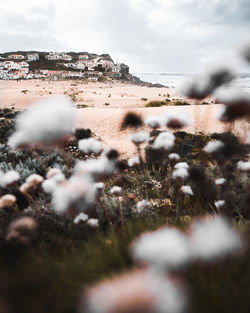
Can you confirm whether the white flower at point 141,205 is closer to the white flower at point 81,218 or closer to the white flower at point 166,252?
the white flower at point 81,218

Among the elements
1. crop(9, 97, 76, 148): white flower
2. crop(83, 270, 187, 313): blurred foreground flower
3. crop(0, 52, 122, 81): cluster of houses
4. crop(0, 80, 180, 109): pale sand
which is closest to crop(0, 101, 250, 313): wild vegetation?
crop(83, 270, 187, 313): blurred foreground flower

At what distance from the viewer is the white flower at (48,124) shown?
1.90 metres

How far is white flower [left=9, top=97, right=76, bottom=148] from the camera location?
1.90m

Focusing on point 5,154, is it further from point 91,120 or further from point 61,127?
point 91,120

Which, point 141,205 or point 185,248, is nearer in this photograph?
point 185,248

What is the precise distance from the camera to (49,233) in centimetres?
261

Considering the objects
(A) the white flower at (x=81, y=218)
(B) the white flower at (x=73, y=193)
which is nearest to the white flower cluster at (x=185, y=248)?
(B) the white flower at (x=73, y=193)

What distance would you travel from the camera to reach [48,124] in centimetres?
196

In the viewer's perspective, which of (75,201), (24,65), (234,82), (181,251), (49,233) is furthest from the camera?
(24,65)

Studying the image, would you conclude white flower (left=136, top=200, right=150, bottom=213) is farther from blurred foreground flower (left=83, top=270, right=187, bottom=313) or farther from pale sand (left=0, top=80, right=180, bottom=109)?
pale sand (left=0, top=80, right=180, bottom=109)

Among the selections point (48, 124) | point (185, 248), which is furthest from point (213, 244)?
point (48, 124)

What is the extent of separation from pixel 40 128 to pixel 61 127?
21 centimetres

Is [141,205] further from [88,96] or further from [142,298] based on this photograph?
[88,96]

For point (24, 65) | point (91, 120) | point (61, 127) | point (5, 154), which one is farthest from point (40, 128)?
point (24, 65)
